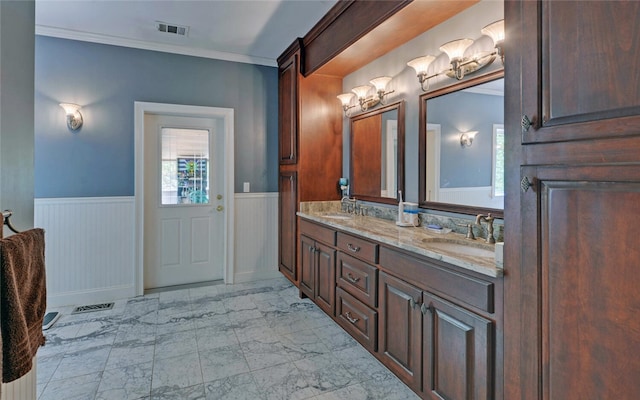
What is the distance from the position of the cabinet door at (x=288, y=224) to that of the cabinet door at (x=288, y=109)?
0.22m

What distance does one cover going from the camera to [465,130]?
225cm

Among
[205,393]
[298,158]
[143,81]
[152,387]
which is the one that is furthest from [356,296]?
[143,81]

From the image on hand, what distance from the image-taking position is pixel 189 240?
3.90 meters

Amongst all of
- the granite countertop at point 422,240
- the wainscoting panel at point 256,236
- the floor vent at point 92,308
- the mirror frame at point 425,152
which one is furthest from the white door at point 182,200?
the mirror frame at point 425,152

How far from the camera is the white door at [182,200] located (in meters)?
3.73

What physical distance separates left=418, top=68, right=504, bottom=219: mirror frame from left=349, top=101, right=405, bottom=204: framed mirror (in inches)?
8.5

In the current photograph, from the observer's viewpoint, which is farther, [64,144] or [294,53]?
[294,53]

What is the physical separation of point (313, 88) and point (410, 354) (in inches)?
104

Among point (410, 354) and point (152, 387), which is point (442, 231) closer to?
point (410, 354)

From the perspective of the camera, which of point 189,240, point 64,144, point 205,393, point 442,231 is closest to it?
point 205,393

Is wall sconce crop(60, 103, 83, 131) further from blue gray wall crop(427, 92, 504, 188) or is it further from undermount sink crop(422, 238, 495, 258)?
undermount sink crop(422, 238, 495, 258)

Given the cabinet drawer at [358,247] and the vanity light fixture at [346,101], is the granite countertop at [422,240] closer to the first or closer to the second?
the cabinet drawer at [358,247]

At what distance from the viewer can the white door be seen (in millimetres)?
3727

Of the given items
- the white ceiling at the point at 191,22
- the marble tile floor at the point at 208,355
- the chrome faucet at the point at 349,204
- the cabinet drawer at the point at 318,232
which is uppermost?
the white ceiling at the point at 191,22
